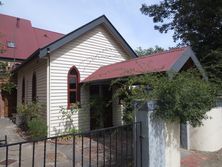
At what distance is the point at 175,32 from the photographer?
18.4m

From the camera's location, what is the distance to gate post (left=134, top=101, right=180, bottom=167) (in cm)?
397

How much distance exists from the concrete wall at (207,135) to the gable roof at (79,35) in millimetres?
6362

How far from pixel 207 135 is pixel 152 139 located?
3.94 meters

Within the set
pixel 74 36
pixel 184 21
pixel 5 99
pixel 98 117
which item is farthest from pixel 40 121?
pixel 184 21

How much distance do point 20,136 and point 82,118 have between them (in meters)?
2.96

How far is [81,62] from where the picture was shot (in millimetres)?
11016

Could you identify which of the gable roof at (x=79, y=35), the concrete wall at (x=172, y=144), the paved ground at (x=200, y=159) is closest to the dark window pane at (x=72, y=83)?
the gable roof at (x=79, y=35)

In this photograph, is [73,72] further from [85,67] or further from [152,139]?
[152,139]

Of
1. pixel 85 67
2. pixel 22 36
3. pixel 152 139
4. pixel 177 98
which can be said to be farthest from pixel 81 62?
pixel 22 36

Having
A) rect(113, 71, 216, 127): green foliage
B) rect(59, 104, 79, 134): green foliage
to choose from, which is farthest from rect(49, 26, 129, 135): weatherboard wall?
rect(113, 71, 216, 127): green foliage

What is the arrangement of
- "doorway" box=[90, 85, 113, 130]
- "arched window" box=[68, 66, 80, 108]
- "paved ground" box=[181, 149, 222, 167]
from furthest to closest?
"doorway" box=[90, 85, 113, 130], "arched window" box=[68, 66, 80, 108], "paved ground" box=[181, 149, 222, 167]

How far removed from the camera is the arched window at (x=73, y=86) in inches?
415

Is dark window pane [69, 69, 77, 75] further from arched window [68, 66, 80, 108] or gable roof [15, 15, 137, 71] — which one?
gable roof [15, 15, 137, 71]

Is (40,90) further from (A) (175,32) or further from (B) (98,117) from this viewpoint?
(A) (175,32)
